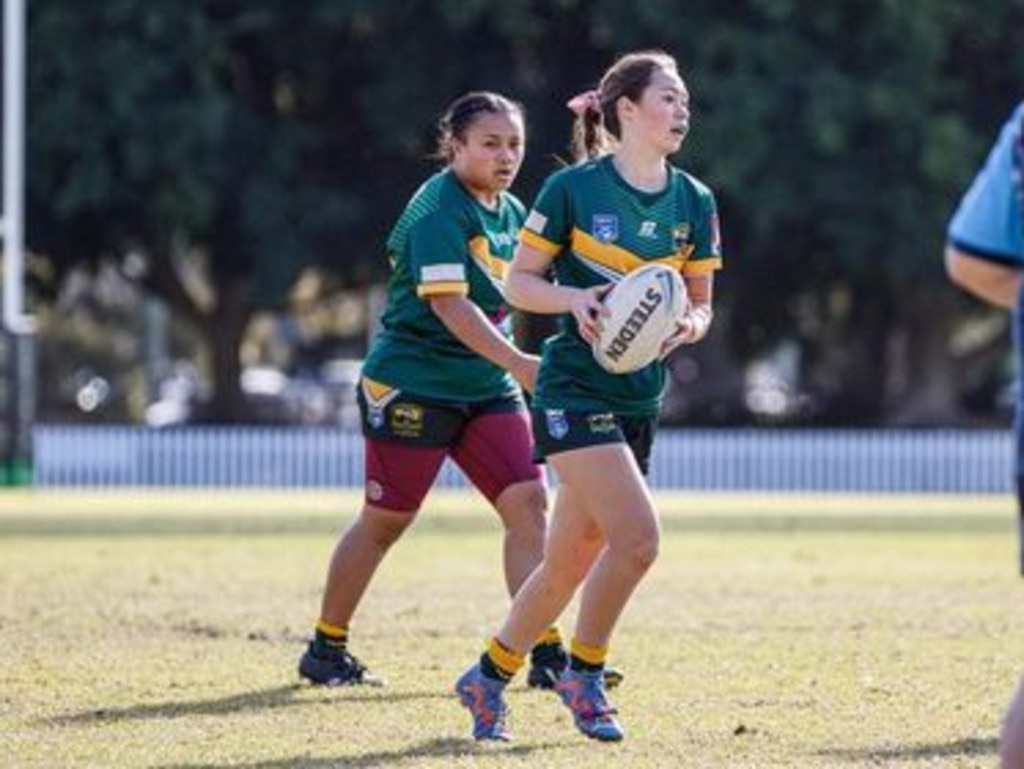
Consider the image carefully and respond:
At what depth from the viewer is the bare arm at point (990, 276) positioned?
6168mm

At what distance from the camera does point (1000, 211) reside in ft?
20.1

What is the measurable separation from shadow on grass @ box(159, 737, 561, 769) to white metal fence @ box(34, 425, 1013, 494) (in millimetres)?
25718

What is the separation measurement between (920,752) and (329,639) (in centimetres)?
285

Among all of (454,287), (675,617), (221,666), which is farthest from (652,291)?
(675,617)

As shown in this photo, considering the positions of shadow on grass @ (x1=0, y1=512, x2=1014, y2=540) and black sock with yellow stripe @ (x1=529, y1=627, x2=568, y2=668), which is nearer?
black sock with yellow stripe @ (x1=529, y1=627, x2=568, y2=668)

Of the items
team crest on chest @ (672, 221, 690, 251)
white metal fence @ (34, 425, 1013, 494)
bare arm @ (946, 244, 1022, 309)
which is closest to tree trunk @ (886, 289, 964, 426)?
white metal fence @ (34, 425, 1013, 494)

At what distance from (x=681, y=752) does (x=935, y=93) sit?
2793 cm

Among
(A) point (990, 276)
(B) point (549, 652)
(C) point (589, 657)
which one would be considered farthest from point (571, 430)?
(A) point (990, 276)

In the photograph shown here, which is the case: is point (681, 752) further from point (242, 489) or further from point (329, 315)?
point (329, 315)

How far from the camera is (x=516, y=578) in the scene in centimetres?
1066

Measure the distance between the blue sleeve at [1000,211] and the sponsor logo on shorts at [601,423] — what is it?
2.84 m

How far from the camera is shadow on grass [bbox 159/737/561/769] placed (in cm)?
847

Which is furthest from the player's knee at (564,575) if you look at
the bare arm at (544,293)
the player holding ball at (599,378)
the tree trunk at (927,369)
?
the tree trunk at (927,369)

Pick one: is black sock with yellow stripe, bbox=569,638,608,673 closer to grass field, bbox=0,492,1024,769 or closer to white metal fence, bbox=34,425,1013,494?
grass field, bbox=0,492,1024,769
